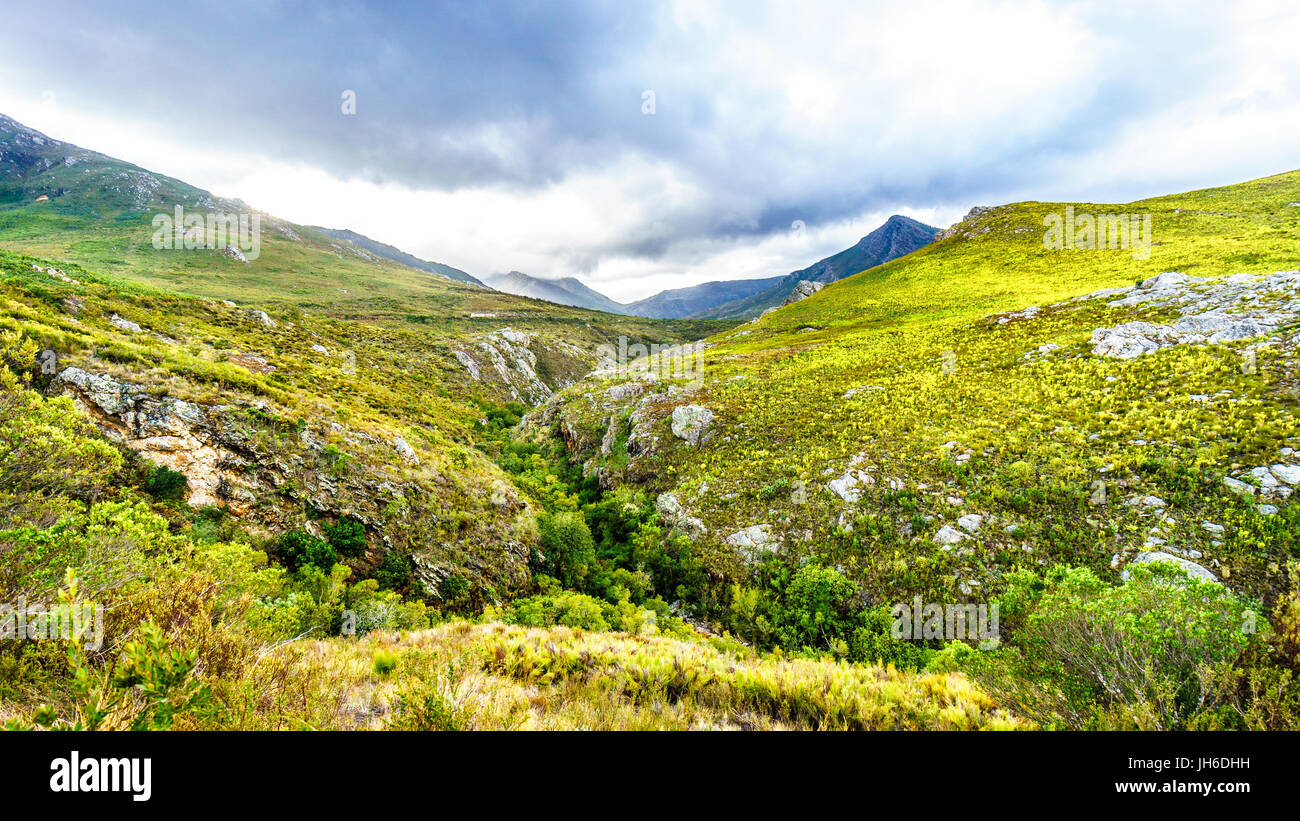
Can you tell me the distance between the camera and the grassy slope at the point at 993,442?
11359 mm

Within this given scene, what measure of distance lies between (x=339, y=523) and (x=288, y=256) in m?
191

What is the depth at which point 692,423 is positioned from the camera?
24234mm

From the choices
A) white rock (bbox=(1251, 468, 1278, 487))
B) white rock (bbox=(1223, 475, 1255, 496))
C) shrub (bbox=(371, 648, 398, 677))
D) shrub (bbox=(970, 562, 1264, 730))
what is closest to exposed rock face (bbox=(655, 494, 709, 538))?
shrub (bbox=(970, 562, 1264, 730))

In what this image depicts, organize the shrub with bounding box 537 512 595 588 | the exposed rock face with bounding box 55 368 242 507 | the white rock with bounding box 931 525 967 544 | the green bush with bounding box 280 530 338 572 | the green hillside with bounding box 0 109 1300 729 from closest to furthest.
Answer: the green hillside with bounding box 0 109 1300 729
the green bush with bounding box 280 530 338 572
the exposed rock face with bounding box 55 368 242 507
the white rock with bounding box 931 525 967 544
the shrub with bounding box 537 512 595 588

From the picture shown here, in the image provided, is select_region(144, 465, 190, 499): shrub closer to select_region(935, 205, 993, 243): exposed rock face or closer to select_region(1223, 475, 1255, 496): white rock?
select_region(1223, 475, 1255, 496): white rock

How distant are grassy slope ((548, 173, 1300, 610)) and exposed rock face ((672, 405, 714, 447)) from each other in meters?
0.69

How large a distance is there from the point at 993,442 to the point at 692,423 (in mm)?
13806

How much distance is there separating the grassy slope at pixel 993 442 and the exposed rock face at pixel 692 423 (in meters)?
0.69

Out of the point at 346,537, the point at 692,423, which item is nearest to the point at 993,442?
the point at 692,423

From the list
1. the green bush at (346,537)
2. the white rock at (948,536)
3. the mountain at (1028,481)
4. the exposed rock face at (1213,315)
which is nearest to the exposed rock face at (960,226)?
the mountain at (1028,481)

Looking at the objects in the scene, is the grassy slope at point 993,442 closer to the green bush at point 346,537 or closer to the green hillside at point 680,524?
the green hillside at point 680,524

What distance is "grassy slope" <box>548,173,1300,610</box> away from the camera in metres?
11.4

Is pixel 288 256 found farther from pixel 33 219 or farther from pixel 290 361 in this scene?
pixel 290 361
